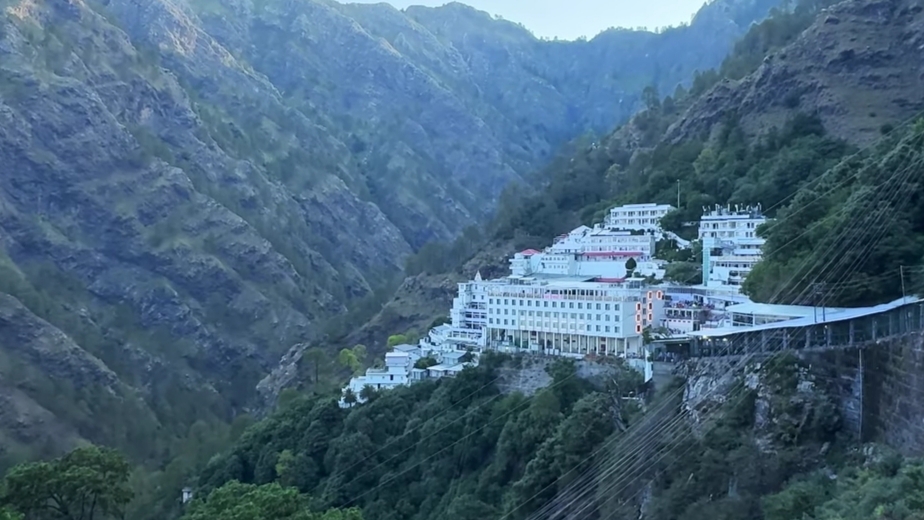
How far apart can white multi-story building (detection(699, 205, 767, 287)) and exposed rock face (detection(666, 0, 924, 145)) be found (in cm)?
1089

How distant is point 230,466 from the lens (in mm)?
39625

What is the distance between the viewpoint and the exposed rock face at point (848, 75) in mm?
48562

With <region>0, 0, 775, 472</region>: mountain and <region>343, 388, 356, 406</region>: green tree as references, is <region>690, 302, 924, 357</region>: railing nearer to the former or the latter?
<region>343, 388, 356, 406</region>: green tree

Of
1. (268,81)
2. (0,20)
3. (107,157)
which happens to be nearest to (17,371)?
(107,157)

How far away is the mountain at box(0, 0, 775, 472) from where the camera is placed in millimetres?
65125

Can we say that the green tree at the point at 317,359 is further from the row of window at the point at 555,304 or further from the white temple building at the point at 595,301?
the row of window at the point at 555,304

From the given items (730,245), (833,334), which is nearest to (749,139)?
(730,245)

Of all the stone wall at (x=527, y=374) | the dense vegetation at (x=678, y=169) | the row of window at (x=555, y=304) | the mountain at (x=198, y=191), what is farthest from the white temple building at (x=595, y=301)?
the mountain at (x=198, y=191)

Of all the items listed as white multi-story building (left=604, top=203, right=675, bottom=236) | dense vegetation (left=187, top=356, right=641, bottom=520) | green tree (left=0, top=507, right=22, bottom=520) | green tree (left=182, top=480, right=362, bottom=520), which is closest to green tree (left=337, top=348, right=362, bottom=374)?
dense vegetation (left=187, top=356, right=641, bottom=520)

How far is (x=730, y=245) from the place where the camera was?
3681cm

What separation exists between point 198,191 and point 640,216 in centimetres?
5040

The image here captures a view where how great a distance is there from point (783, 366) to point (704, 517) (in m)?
3.83

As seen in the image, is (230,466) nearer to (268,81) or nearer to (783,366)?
(783,366)

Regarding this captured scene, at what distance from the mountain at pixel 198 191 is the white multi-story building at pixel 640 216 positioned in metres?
22.3
